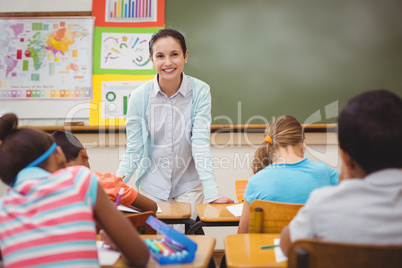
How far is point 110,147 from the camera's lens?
3.24m

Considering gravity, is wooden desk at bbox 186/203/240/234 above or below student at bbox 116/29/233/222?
below

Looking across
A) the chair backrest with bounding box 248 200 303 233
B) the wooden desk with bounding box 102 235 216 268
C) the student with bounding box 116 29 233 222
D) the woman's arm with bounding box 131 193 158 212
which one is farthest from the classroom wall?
the wooden desk with bounding box 102 235 216 268

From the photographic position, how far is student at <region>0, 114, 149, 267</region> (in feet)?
3.07

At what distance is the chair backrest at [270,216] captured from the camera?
137cm

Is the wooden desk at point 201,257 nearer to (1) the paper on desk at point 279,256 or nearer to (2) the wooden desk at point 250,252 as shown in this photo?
(2) the wooden desk at point 250,252

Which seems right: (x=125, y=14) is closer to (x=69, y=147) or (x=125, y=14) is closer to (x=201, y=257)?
(x=69, y=147)

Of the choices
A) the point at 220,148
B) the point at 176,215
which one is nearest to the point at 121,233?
the point at 176,215

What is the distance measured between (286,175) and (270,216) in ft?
0.97

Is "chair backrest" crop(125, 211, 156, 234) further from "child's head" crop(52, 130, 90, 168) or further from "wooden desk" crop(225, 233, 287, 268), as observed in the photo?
"child's head" crop(52, 130, 90, 168)

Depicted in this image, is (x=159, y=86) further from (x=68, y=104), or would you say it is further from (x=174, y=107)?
(x=68, y=104)

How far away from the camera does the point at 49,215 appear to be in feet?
3.09

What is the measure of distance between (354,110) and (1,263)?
44.1 inches

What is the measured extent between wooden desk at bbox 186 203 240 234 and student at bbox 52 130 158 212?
0.24 meters

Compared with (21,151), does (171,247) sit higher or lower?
lower
